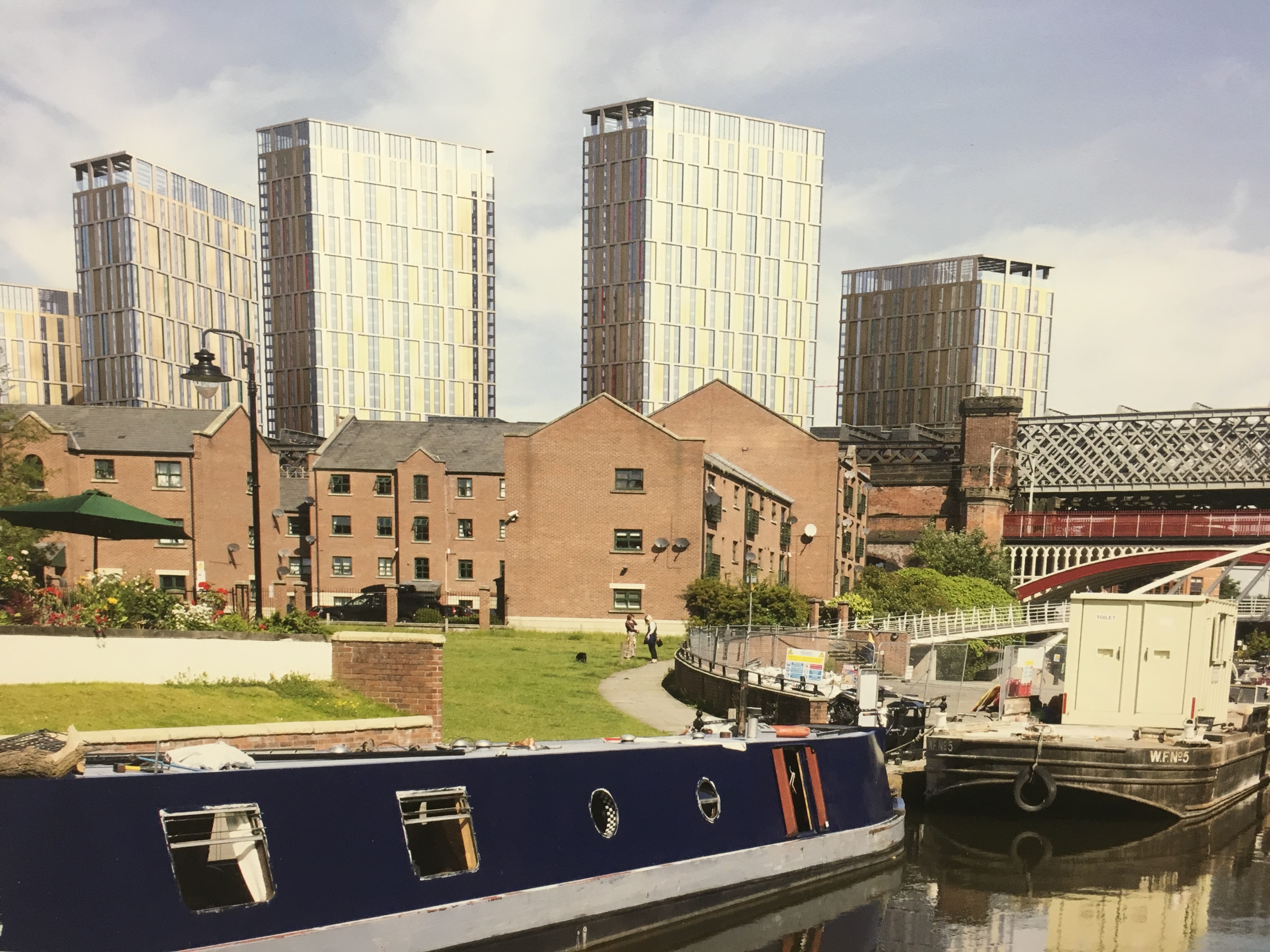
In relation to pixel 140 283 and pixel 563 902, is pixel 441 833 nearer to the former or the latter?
pixel 563 902

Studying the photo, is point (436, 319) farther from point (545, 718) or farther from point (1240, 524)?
point (545, 718)

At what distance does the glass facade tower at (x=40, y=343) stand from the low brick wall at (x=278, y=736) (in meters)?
157

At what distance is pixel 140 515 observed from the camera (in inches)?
743

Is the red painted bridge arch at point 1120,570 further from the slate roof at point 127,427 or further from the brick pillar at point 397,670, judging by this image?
the brick pillar at point 397,670

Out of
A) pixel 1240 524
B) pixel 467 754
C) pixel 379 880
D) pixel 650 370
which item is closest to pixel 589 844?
pixel 467 754

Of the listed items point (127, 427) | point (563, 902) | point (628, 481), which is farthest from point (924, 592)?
point (563, 902)

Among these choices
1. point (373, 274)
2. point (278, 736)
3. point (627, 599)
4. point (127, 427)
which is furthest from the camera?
point (373, 274)

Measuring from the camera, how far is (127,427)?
5444cm

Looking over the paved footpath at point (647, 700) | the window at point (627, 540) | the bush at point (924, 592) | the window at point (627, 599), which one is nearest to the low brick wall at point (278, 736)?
the paved footpath at point (647, 700)

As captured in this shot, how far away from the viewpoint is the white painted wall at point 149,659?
1588 cm

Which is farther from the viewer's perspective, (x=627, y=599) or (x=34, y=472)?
(x=627, y=599)

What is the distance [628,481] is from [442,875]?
36.2 m

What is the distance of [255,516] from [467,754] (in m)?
10.2

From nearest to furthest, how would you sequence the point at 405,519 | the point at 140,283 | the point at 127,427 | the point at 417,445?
the point at 127,427
the point at 405,519
the point at 417,445
the point at 140,283
